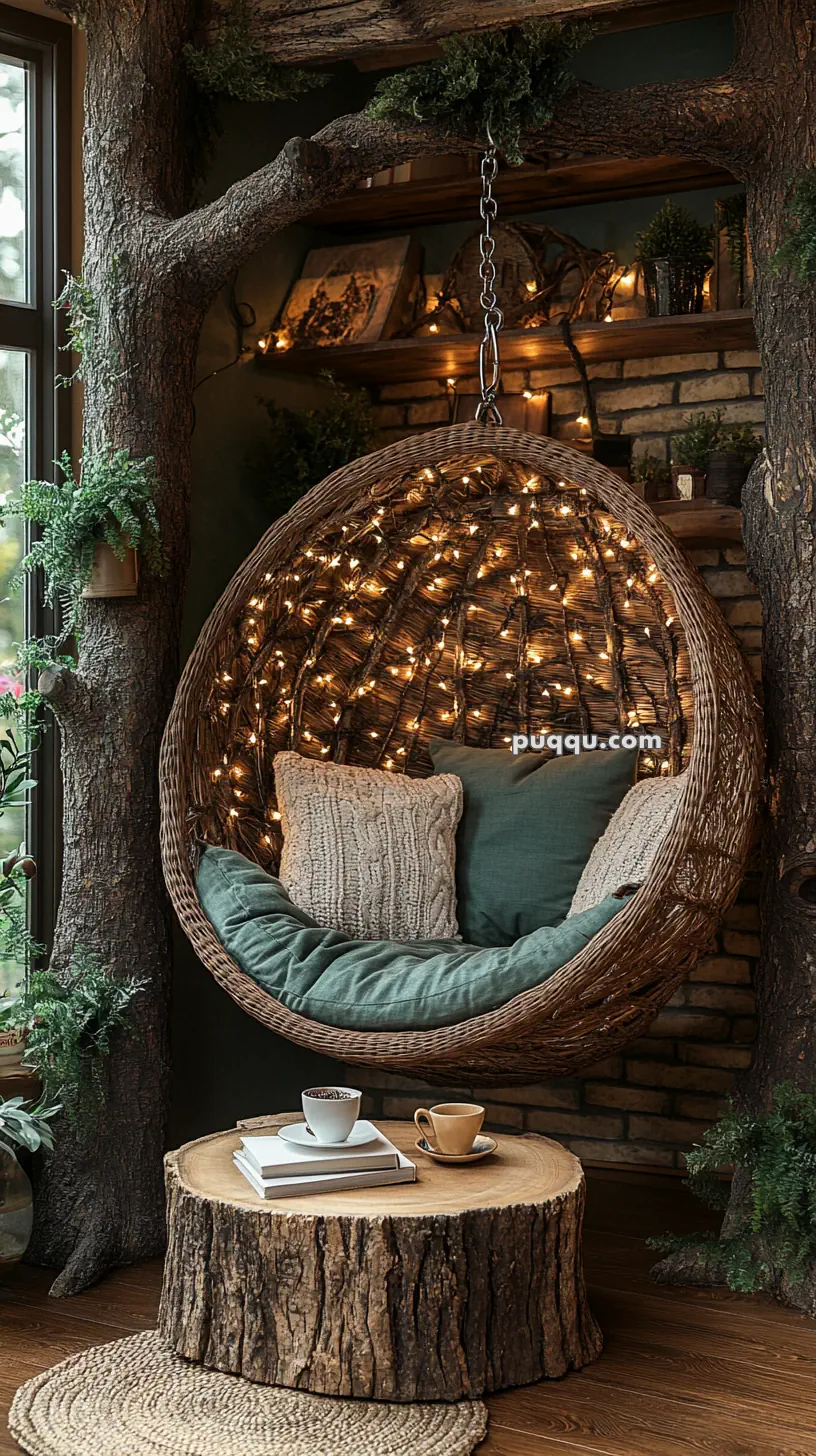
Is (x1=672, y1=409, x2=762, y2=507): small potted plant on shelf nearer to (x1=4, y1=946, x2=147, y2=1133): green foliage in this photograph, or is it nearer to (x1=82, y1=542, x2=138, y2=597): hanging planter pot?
(x1=82, y1=542, x2=138, y2=597): hanging planter pot

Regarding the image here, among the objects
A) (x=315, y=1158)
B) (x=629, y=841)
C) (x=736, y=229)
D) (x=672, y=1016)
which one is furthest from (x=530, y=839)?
(x=736, y=229)

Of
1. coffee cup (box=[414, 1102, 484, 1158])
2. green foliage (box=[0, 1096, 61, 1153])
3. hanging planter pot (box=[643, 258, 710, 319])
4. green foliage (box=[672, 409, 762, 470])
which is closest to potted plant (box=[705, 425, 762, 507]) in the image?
green foliage (box=[672, 409, 762, 470])

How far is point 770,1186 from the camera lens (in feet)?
8.74

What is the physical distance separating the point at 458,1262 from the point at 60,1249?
1.04m

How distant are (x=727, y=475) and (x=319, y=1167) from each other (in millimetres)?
1822

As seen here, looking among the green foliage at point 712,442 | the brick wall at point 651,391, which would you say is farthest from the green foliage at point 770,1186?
the brick wall at point 651,391

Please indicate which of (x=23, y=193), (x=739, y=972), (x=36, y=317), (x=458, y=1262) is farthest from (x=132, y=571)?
(x=739, y=972)

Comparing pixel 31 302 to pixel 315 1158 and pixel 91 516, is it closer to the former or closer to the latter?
pixel 91 516

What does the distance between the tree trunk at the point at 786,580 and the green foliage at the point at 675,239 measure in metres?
0.49

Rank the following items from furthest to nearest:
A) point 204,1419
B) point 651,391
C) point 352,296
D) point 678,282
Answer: point 352,296 < point 651,391 < point 678,282 < point 204,1419

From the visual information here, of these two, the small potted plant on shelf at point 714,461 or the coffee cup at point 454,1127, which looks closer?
the coffee cup at point 454,1127

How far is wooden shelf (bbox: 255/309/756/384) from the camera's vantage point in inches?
137

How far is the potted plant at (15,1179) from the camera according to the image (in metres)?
2.77

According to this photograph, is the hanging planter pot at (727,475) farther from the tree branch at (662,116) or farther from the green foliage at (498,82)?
the green foliage at (498,82)
